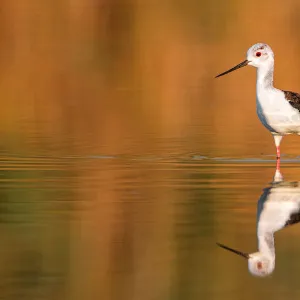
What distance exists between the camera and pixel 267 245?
27.3 ft

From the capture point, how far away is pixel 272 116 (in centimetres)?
1462

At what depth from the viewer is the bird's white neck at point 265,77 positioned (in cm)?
1525

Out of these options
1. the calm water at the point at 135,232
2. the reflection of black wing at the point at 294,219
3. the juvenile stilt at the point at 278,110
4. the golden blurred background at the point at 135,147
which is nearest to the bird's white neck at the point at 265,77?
the juvenile stilt at the point at 278,110

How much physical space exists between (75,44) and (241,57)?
220 inches

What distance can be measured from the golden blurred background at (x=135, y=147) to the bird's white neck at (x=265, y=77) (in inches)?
33.2

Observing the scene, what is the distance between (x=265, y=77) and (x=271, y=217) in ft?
20.1

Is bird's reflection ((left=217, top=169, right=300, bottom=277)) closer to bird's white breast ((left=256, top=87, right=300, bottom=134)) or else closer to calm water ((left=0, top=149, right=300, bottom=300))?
calm water ((left=0, top=149, right=300, bottom=300))

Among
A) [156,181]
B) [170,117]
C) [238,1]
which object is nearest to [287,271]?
[156,181]

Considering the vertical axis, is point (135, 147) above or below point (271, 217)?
above

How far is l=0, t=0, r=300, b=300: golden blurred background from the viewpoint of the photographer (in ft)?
25.1

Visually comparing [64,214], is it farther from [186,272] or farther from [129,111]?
[129,111]

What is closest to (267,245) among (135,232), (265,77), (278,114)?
(135,232)

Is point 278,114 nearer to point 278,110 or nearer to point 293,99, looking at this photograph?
point 278,110

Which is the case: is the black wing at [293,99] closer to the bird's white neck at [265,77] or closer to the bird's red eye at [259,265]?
the bird's white neck at [265,77]
